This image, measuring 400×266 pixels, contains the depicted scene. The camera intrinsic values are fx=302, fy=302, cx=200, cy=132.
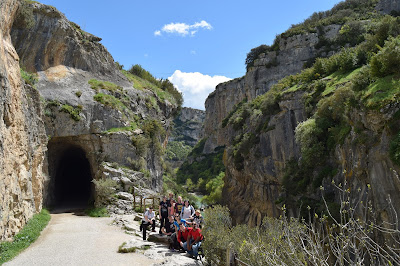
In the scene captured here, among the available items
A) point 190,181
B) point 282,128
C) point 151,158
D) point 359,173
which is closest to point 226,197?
point 151,158

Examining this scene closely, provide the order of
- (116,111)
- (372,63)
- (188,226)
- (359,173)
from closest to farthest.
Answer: (188,226) < (359,173) < (372,63) < (116,111)

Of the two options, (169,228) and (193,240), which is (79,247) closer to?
(169,228)

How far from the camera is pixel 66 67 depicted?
25516mm

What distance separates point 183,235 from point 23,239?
589 centimetres

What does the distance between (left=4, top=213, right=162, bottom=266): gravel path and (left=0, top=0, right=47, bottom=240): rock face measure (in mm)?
1238

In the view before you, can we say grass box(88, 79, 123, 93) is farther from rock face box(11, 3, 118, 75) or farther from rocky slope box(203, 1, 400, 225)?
rocky slope box(203, 1, 400, 225)

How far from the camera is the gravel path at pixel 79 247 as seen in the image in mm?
8906

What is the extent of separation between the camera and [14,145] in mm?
12359

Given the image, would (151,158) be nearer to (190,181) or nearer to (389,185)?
(389,185)

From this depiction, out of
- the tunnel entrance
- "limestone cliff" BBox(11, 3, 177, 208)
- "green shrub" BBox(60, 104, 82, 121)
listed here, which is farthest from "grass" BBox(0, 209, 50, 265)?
"green shrub" BBox(60, 104, 82, 121)

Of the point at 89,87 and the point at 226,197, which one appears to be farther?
the point at 226,197

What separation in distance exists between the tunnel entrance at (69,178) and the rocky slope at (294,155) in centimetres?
1306

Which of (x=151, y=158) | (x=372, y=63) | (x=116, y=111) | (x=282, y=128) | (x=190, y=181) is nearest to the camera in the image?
(x=372, y=63)

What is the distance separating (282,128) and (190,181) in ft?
171
